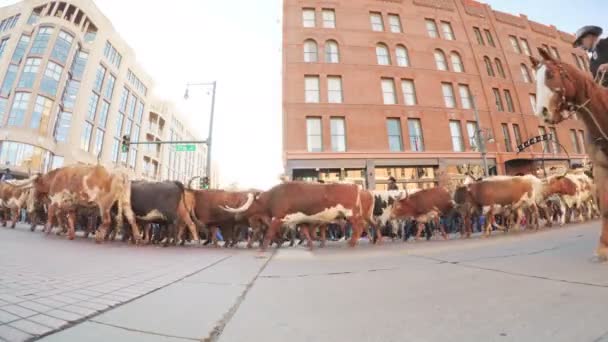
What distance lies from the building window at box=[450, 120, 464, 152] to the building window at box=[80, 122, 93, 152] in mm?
47452

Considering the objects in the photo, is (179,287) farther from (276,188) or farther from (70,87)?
(70,87)

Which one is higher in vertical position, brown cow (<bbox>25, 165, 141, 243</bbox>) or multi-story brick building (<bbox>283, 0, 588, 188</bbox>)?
multi-story brick building (<bbox>283, 0, 588, 188</bbox>)

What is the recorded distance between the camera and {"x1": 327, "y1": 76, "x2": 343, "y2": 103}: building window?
2005 centimetres

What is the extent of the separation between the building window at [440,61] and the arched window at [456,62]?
81cm

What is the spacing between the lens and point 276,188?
7.13 meters

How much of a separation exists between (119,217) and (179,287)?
6.39 m

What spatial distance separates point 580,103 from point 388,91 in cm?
1984

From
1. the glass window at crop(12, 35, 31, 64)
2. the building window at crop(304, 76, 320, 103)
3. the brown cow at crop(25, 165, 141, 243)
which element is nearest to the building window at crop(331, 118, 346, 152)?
the building window at crop(304, 76, 320, 103)

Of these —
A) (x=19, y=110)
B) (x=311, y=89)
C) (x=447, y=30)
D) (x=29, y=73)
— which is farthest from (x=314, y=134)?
(x=29, y=73)

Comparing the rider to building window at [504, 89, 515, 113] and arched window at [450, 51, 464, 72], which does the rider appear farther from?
building window at [504, 89, 515, 113]

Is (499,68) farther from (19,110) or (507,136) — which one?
(19,110)

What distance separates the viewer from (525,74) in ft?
84.6

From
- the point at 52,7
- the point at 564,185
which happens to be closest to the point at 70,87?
the point at 52,7

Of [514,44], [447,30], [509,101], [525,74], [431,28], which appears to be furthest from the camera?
[514,44]
